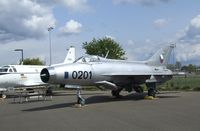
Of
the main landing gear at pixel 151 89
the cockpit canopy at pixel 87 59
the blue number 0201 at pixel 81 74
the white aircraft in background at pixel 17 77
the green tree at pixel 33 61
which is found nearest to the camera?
the blue number 0201 at pixel 81 74

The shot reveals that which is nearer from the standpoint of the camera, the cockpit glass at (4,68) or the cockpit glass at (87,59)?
the cockpit glass at (87,59)

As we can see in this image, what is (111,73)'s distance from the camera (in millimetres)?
19812

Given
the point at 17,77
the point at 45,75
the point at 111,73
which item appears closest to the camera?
the point at 45,75

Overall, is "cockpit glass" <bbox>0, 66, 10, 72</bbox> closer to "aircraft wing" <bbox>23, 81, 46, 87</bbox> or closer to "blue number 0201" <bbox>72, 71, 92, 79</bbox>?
"aircraft wing" <bbox>23, 81, 46, 87</bbox>

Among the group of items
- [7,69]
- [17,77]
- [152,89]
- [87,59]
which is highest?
[87,59]

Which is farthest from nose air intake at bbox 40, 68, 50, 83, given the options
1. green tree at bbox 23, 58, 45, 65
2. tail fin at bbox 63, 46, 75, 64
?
green tree at bbox 23, 58, 45, 65

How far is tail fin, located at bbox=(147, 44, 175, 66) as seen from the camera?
23.6 meters

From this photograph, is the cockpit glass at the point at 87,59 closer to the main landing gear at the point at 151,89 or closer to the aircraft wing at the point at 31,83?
the main landing gear at the point at 151,89

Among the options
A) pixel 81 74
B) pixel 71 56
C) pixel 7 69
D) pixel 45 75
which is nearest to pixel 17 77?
pixel 7 69

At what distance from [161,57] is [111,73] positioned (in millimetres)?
5343

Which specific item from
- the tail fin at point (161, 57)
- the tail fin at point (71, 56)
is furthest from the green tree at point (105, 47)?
the tail fin at point (161, 57)

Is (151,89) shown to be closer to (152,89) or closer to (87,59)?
(152,89)

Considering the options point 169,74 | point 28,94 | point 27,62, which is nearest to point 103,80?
point 169,74

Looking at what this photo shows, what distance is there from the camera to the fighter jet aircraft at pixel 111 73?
55.8ft
